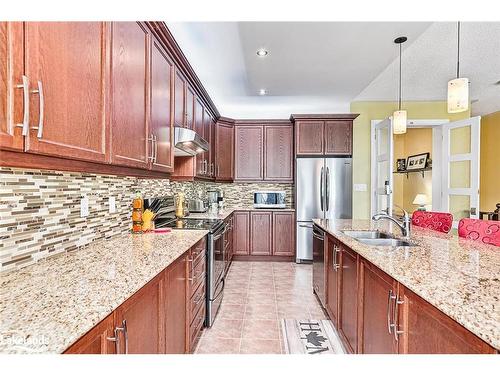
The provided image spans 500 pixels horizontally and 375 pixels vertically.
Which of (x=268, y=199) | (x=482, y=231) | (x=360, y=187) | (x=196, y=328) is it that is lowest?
(x=196, y=328)

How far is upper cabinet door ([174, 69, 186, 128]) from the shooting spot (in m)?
2.50

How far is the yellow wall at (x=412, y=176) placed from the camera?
259 inches

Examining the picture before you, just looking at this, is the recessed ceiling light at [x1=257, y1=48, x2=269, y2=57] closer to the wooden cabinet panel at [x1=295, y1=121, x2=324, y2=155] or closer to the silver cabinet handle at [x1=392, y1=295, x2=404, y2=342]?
the wooden cabinet panel at [x1=295, y1=121, x2=324, y2=155]

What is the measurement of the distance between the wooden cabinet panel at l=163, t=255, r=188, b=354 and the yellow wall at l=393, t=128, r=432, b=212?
20.0 ft

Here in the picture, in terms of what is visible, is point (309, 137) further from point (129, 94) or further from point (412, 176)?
point (412, 176)

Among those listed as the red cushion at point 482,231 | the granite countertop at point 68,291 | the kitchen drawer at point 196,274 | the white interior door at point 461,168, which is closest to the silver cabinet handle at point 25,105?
the granite countertop at point 68,291

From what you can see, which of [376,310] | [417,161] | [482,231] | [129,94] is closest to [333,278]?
[376,310]

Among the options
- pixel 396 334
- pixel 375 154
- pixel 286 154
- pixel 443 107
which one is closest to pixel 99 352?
pixel 396 334

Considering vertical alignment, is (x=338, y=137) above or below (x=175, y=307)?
above

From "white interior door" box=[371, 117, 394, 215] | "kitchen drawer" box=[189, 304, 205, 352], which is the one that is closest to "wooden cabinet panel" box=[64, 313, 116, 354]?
"kitchen drawer" box=[189, 304, 205, 352]

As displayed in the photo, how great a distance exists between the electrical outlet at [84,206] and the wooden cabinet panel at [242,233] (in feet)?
10.4

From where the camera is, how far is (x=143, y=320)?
1188 millimetres

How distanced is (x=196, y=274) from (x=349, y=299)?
1.11 m
